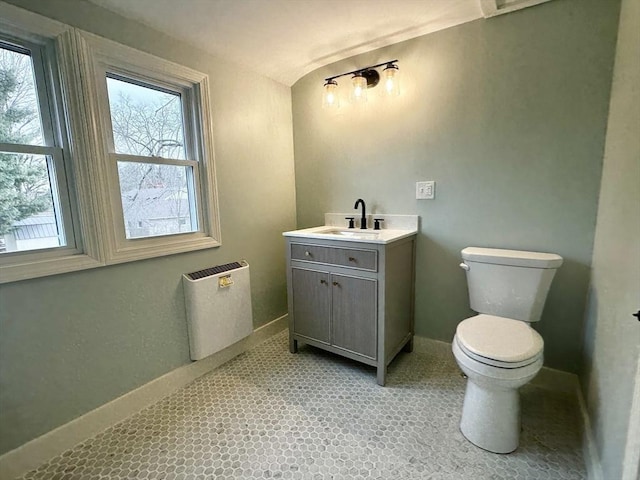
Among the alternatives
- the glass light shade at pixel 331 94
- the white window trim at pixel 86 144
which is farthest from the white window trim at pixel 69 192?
→ the glass light shade at pixel 331 94

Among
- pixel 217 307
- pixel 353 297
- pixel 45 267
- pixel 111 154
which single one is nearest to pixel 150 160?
pixel 111 154

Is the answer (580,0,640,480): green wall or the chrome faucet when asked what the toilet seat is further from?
the chrome faucet

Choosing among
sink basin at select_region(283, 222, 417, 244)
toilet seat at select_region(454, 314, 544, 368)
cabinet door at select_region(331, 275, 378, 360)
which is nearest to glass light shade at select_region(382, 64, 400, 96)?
sink basin at select_region(283, 222, 417, 244)

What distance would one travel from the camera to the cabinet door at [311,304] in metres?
1.98

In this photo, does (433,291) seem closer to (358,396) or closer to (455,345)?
(455,345)

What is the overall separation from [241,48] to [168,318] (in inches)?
69.5

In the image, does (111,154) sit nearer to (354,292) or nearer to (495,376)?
(354,292)

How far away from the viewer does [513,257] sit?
5.12 ft

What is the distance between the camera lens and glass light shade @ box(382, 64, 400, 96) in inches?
75.1

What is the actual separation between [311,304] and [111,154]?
146 cm

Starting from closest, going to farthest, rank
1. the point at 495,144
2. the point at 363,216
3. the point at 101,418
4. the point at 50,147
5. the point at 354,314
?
1. the point at 50,147
2. the point at 101,418
3. the point at 495,144
4. the point at 354,314
5. the point at 363,216

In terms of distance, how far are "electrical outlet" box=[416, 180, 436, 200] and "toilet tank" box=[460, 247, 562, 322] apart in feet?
1.53

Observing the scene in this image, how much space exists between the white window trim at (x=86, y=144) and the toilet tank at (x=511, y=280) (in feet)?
6.05

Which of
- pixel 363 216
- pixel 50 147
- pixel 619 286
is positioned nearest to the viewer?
pixel 619 286
